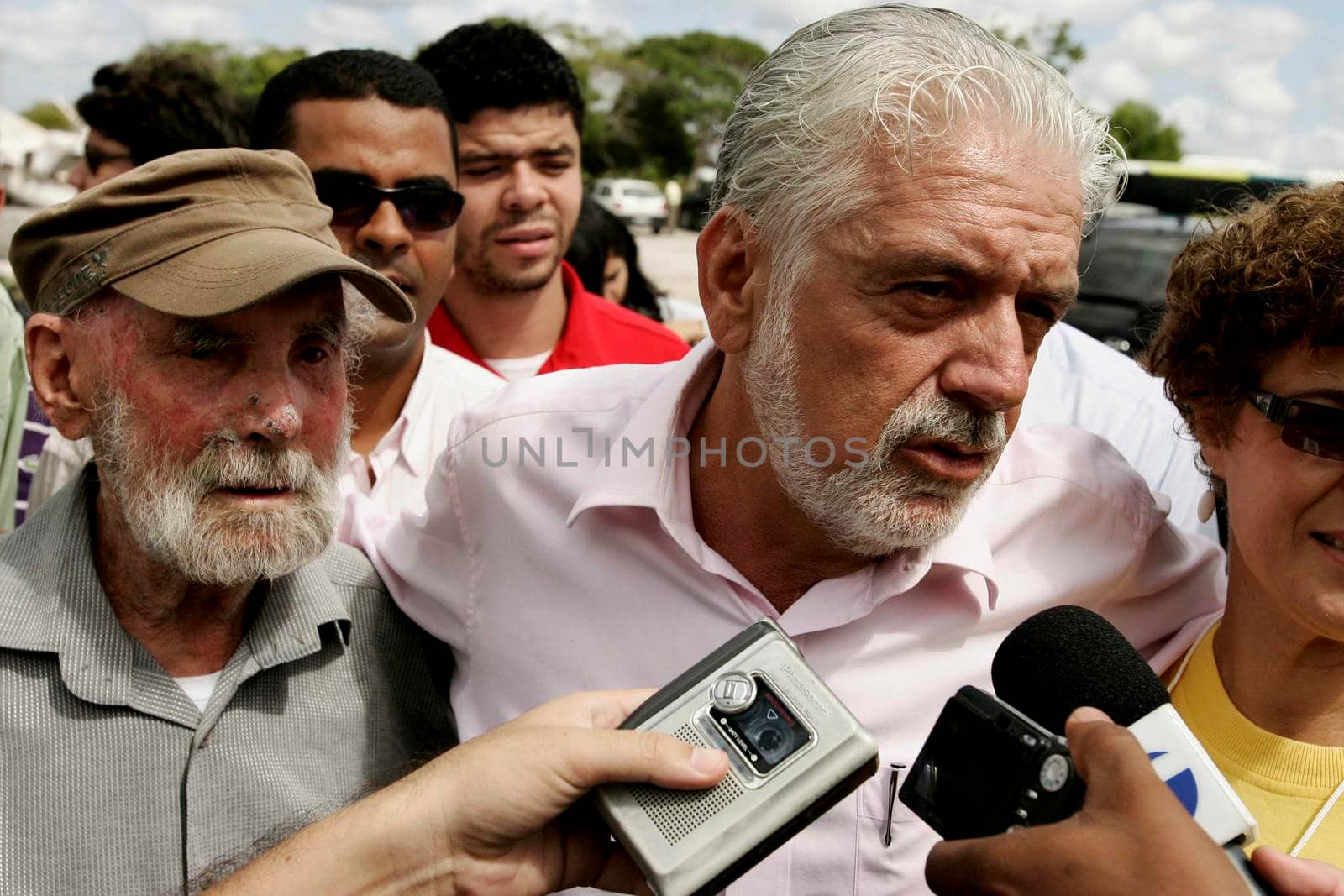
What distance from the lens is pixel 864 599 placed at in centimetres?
218

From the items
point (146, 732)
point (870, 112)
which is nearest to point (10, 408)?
point (146, 732)

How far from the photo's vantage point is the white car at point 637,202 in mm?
35844

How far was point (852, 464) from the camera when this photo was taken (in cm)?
212

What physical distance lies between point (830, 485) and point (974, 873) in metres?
0.96

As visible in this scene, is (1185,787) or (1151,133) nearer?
(1185,787)

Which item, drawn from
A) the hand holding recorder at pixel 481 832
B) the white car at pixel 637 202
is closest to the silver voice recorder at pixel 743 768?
the hand holding recorder at pixel 481 832

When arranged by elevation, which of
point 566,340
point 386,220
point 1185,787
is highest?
point 1185,787

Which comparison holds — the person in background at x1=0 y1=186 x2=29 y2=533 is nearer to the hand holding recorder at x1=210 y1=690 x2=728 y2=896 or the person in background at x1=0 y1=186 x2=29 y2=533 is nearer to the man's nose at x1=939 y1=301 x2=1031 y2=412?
the hand holding recorder at x1=210 y1=690 x2=728 y2=896

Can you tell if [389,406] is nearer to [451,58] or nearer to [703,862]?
[451,58]

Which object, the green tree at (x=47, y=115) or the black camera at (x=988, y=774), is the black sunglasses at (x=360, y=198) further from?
the green tree at (x=47, y=115)

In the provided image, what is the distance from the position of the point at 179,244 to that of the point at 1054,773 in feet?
5.78

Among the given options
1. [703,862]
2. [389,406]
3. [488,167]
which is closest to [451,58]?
[488,167]

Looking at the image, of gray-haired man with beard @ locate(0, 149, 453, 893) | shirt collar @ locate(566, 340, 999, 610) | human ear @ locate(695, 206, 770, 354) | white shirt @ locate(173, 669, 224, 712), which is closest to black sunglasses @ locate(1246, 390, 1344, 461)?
shirt collar @ locate(566, 340, 999, 610)

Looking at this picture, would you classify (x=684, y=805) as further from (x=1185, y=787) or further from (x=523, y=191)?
(x=523, y=191)
